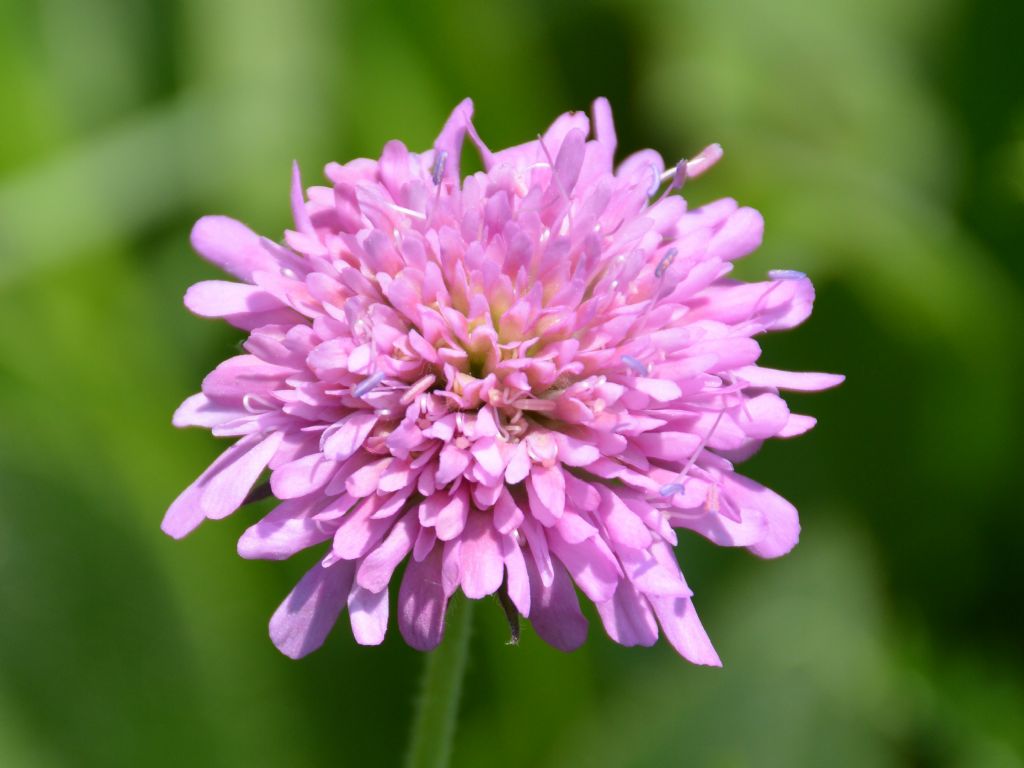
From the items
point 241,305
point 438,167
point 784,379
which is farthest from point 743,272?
point 241,305

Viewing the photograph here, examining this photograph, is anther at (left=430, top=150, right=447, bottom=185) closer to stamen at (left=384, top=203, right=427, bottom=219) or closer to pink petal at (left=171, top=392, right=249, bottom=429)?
stamen at (left=384, top=203, right=427, bottom=219)

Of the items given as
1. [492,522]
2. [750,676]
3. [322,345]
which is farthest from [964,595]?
[322,345]

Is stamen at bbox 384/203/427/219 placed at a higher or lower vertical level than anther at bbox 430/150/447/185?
lower

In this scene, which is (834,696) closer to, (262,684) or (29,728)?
(262,684)

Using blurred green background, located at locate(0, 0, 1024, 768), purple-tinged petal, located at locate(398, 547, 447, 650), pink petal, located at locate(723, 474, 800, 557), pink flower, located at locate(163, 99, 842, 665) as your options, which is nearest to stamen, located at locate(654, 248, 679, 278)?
pink flower, located at locate(163, 99, 842, 665)

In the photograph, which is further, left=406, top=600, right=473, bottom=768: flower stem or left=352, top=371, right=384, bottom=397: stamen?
left=406, top=600, right=473, bottom=768: flower stem

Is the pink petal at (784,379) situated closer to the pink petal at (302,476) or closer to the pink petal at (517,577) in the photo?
the pink petal at (517,577)

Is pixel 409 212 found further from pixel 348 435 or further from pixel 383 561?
pixel 383 561

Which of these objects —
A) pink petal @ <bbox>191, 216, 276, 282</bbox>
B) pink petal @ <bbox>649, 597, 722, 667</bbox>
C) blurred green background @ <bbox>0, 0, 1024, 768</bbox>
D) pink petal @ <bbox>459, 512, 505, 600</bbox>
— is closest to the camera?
pink petal @ <bbox>459, 512, 505, 600</bbox>
